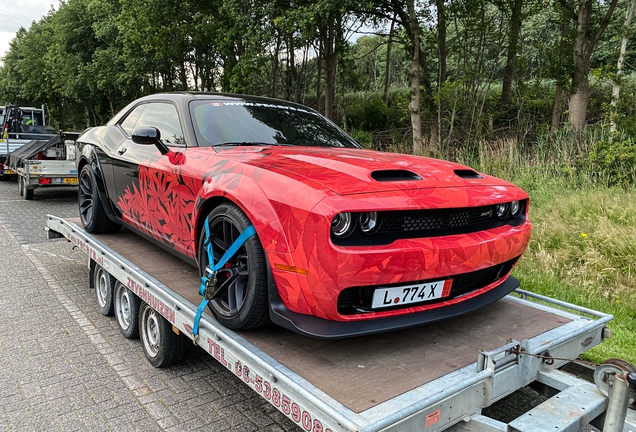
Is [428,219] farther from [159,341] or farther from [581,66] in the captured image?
[581,66]

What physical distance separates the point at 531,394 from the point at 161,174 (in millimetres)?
3009

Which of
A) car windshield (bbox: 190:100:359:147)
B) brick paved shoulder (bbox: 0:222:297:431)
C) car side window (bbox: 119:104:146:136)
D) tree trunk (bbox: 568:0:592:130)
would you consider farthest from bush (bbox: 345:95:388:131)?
brick paved shoulder (bbox: 0:222:297:431)

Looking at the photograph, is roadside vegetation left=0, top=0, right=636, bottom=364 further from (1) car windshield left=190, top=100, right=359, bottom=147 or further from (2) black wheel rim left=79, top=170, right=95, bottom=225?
(2) black wheel rim left=79, top=170, right=95, bottom=225

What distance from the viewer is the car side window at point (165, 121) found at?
3514mm

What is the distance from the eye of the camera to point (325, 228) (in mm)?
2031

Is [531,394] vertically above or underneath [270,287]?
underneath

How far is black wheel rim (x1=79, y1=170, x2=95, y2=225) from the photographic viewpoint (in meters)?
4.93

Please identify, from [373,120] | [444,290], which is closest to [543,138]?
[444,290]

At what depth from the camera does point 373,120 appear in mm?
19500

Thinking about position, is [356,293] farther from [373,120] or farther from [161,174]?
[373,120]

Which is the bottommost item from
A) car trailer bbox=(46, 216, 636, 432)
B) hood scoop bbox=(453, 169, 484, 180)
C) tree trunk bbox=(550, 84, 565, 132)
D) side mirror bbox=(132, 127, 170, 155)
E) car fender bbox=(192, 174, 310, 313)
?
car trailer bbox=(46, 216, 636, 432)

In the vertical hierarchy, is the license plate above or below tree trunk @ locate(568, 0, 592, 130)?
below

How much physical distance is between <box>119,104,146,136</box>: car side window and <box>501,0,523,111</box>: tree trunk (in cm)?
1001

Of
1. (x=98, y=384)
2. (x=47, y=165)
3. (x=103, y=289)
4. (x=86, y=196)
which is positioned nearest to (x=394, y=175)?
(x=98, y=384)
